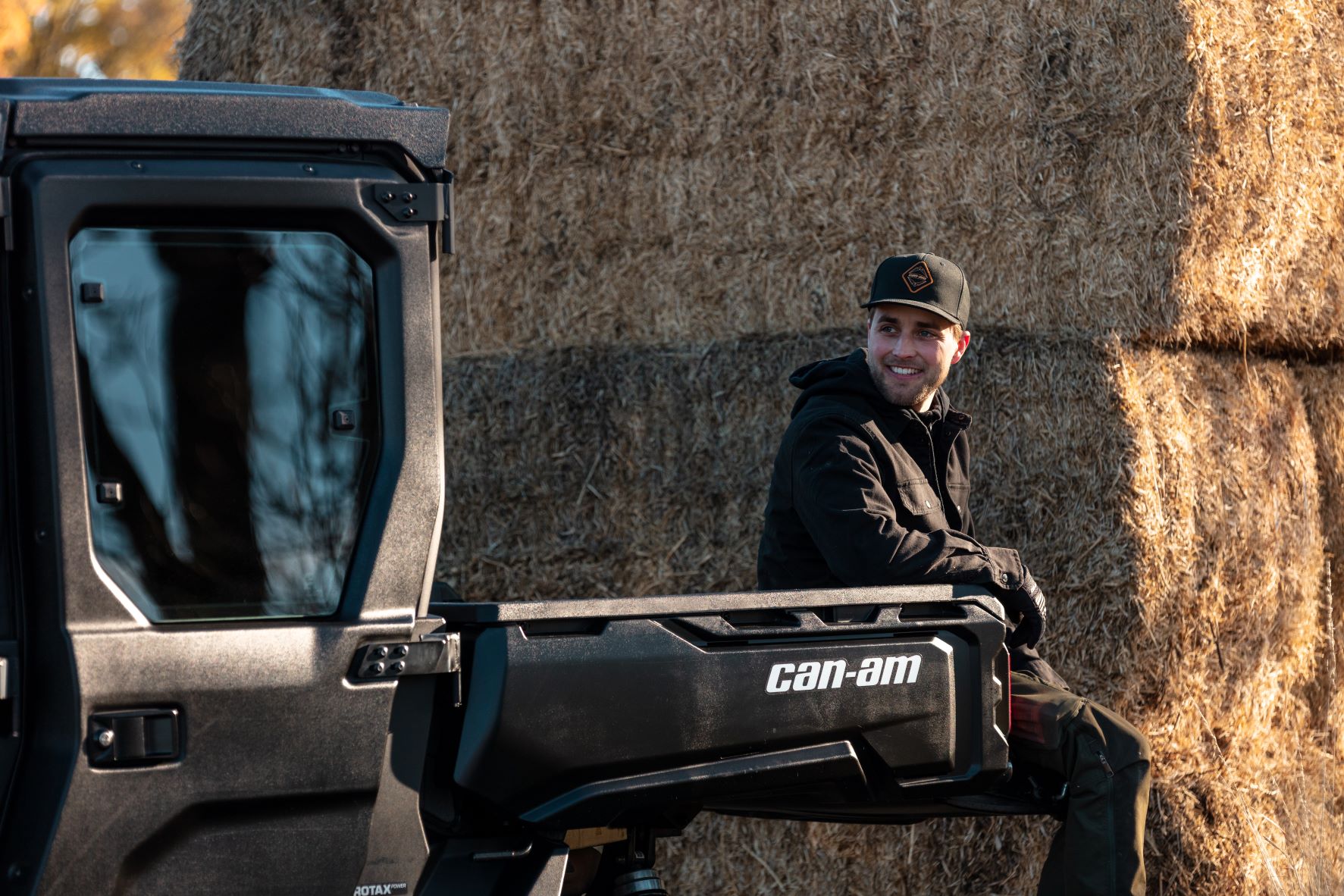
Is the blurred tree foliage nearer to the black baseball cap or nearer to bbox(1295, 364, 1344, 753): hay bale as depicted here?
bbox(1295, 364, 1344, 753): hay bale

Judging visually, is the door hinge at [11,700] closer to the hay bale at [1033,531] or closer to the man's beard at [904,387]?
the man's beard at [904,387]

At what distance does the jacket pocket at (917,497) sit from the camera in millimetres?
3734

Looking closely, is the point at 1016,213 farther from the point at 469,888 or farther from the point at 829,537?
the point at 469,888

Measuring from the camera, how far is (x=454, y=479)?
5.17 m

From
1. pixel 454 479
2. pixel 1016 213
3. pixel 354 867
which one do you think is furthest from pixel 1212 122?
pixel 354 867

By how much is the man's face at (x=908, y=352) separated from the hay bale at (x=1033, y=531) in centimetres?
96

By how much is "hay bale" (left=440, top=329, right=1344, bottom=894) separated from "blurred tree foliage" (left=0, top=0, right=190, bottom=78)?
1697 cm

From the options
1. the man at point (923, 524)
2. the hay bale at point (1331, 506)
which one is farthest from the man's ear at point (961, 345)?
the hay bale at point (1331, 506)

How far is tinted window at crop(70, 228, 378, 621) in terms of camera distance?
8.00ft

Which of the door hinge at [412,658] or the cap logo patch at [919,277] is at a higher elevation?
the cap logo patch at [919,277]

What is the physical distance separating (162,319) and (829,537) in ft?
5.67

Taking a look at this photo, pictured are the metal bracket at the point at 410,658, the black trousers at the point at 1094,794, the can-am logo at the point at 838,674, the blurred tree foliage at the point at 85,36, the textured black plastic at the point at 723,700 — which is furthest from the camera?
the blurred tree foliage at the point at 85,36

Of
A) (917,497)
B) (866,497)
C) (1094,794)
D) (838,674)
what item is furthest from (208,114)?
(1094,794)

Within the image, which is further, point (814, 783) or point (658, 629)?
point (814, 783)
